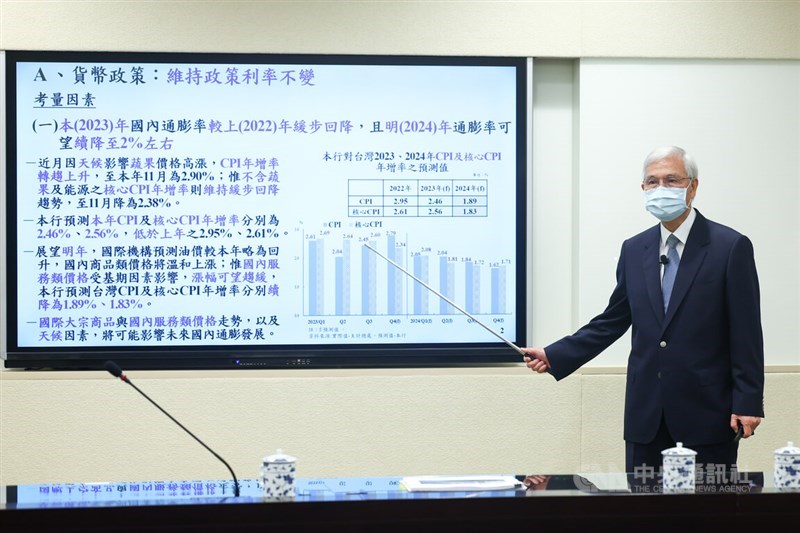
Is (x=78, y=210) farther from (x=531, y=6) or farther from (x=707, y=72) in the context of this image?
(x=707, y=72)

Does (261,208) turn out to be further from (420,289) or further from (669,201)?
(669,201)

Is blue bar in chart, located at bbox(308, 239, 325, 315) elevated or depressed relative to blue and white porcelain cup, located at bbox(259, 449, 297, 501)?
elevated

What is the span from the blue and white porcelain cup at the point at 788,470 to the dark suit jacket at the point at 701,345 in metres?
0.50

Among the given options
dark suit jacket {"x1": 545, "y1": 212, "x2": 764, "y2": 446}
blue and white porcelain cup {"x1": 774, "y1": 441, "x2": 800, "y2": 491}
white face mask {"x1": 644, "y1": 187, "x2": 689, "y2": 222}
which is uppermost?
white face mask {"x1": 644, "y1": 187, "x2": 689, "y2": 222}

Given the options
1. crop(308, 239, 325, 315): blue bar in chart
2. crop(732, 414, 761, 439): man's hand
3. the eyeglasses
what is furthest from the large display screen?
crop(732, 414, 761, 439): man's hand

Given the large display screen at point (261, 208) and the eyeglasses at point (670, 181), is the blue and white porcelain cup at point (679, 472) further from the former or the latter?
the large display screen at point (261, 208)

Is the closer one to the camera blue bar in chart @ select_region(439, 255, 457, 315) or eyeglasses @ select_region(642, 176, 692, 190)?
eyeglasses @ select_region(642, 176, 692, 190)

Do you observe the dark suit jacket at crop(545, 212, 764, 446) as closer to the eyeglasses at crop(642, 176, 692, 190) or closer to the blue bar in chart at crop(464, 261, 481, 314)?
the eyeglasses at crop(642, 176, 692, 190)

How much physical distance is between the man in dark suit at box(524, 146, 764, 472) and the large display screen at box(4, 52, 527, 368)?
1.03 meters

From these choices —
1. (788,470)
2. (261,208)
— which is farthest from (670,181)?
(261,208)

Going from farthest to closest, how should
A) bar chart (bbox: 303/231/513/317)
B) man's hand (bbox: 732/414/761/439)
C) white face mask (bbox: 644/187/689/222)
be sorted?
bar chart (bbox: 303/231/513/317), white face mask (bbox: 644/187/689/222), man's hand (bbox: 732/414/761/439)

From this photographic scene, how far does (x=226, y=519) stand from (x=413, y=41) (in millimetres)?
2480

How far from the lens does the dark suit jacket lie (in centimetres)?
282

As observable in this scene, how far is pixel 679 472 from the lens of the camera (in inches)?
87.6
